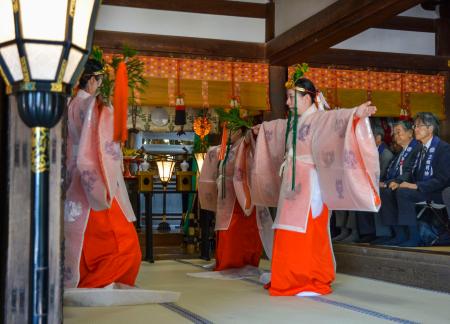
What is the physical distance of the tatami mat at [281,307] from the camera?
3357 millimetres

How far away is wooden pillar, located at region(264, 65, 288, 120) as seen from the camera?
7.98 metres

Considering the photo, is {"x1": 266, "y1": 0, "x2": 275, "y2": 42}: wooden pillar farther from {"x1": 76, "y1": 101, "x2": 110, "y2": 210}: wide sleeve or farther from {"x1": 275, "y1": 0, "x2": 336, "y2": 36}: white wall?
{"x1": 76, "y1": 101, "x2": 110, "y2": 210}: wide sleeve

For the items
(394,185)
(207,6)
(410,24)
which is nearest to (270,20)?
(207,6)

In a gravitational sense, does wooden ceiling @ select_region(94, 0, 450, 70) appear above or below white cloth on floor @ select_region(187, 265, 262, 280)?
above

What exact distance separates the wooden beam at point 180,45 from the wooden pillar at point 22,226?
5.73 metres

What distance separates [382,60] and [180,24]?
268 cm

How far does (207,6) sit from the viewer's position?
7797 mm

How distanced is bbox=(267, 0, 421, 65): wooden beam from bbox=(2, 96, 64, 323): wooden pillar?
4.22 meters

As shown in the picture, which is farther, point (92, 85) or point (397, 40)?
point (397, 40)

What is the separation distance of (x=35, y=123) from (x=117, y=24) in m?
6.24

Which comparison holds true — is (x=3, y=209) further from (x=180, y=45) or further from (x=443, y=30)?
(x=443, y=30)

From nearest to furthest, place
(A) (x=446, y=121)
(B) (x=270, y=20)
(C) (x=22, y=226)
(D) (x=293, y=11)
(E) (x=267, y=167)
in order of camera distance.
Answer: (C) (x=22, y=226)
(E) (x=267, y=167)
(D) (x=293, y=11)
(B) (x=270, y=20)
(A) (x=446, y=121)

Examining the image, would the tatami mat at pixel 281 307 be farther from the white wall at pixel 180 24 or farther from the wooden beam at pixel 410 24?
the wooden beam at pixel 410 24

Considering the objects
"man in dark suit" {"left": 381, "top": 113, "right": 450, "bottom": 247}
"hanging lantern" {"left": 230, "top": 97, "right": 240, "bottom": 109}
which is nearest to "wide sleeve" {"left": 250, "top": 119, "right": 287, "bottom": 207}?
"man in dark suit" {"left": 381, "top": 113, "right": 450, "bottom": 247}
